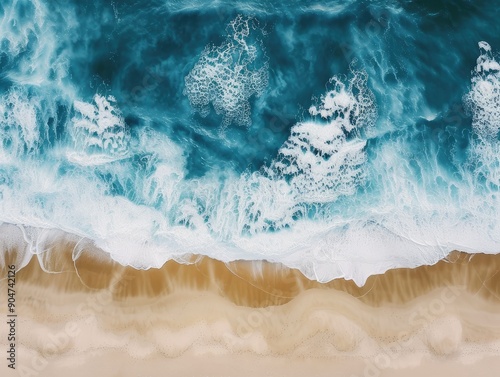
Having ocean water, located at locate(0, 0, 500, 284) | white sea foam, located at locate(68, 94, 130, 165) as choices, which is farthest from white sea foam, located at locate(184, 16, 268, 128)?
white sea foam, located at locate(68, 94, 130, 165)

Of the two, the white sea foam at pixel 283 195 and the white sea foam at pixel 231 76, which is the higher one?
the white sea foam at pixel 231 76

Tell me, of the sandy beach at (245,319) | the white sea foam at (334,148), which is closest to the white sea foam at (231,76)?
the white sea foam at (334,148)

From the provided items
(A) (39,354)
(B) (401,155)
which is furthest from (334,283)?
(A) (39,354)

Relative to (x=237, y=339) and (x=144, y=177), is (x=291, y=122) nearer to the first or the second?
(x=144, y=177)

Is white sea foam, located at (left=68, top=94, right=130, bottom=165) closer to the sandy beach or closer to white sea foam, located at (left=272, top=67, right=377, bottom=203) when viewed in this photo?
the sandy beach

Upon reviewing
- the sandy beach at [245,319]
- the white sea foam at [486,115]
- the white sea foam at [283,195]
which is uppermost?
the white sea foam at [486,115]

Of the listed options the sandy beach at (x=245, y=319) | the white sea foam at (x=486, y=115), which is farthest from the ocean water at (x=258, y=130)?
the sandy beach at (x=245, y=319)

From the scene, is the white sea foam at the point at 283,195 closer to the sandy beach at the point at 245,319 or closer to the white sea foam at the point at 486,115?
the white sea foam at the point at 486,115
